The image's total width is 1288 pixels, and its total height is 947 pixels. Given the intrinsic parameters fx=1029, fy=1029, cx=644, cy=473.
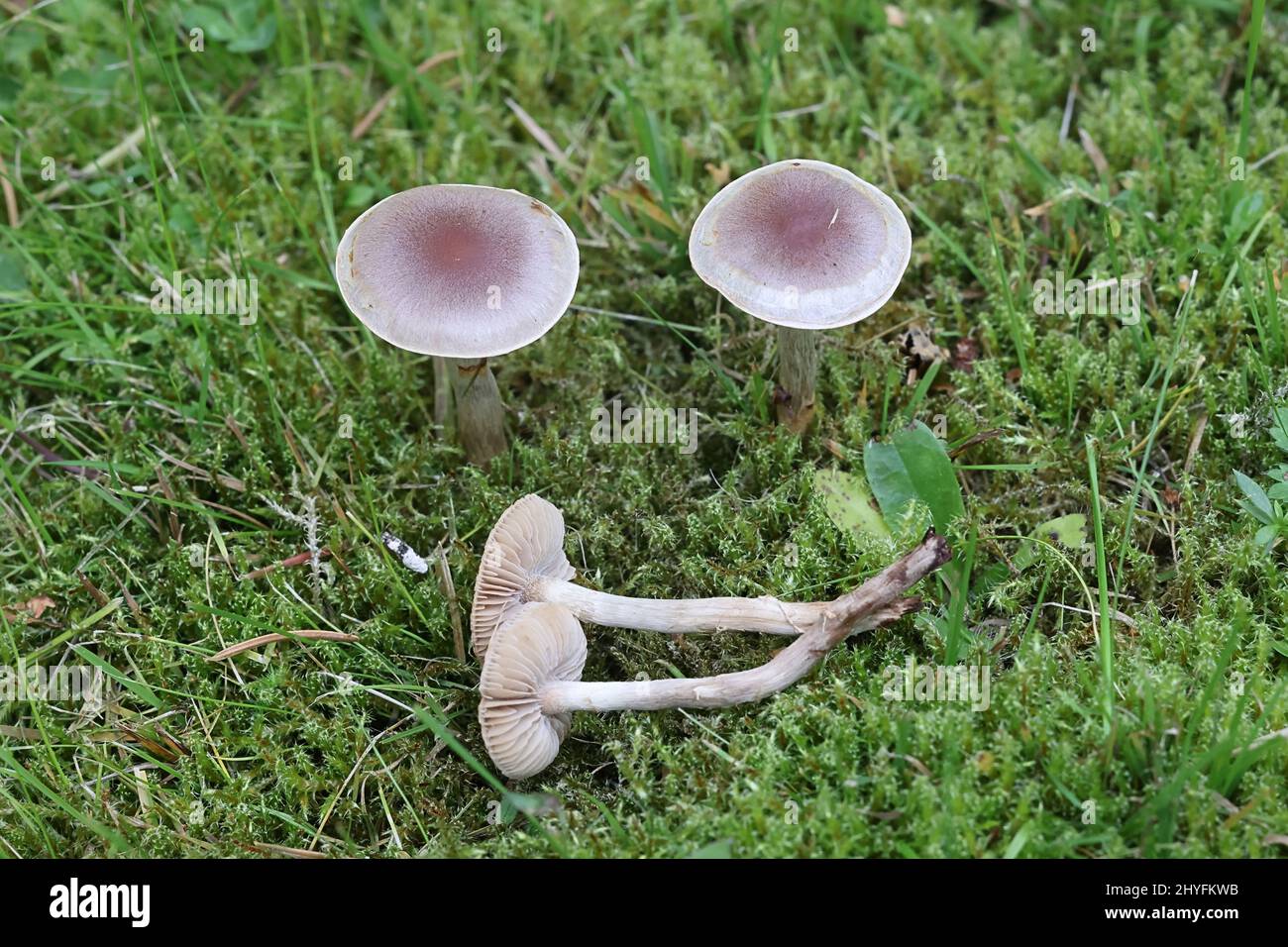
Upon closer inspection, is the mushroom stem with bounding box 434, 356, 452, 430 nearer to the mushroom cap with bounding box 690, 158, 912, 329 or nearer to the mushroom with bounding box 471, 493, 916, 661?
the mushroom with bounding box 471, 493, 916, 661

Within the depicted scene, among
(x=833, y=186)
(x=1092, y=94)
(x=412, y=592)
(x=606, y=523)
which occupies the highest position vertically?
(x=1092, y=94)

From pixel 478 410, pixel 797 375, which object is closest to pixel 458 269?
pixel 478 410

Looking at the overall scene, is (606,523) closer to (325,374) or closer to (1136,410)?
(325,374)

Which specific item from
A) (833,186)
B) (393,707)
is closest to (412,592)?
(393,707)

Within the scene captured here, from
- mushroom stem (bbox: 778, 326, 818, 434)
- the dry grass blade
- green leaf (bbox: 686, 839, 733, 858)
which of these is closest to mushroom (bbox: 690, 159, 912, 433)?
mushroom stem (bbox: 778, 326, 818, 434)

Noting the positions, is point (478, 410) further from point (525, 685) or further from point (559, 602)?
point (525, 685)

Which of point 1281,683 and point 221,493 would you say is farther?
point 221,493

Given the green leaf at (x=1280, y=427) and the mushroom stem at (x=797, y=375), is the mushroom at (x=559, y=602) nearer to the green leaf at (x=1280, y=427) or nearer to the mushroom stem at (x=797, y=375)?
the mushroom stem at (x=797, y=375)
